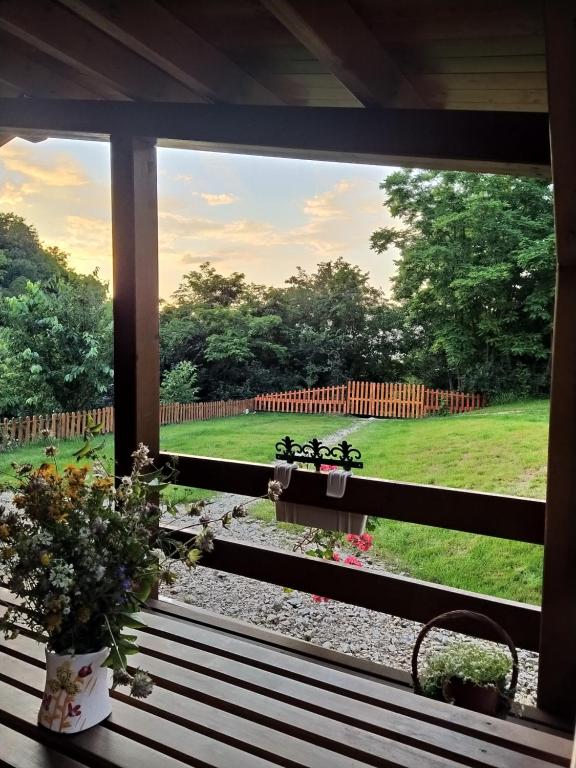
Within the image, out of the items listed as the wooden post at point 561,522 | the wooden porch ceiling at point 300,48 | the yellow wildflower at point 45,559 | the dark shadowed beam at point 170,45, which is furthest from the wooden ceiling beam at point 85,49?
the yellow wildflower at point 45,559

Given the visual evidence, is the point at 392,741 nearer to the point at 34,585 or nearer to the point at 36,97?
the point at 34,585

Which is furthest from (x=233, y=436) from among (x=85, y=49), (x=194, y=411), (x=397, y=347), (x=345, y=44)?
(x=345, y=44)

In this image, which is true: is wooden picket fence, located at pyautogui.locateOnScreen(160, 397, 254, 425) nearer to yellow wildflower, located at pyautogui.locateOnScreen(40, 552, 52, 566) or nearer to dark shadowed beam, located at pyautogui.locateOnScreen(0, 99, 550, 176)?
dark shadowed beam, located at pyautogui.locateOnScreen(0, 99, 550, 176)

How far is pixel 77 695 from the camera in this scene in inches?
42.8

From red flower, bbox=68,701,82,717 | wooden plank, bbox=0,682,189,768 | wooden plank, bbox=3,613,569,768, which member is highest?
red flower, bbox=68,701,82,717

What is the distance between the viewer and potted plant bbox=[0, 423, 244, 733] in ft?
3.13

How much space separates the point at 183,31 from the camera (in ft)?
5.17

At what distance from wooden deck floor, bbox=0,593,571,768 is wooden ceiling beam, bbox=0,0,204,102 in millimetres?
1604

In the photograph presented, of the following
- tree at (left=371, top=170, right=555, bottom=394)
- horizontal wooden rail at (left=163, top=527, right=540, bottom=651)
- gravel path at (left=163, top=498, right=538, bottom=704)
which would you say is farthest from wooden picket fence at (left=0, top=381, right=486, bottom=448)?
horizontal wooden rail at (left=163, top=527, right=540, bottom=651)

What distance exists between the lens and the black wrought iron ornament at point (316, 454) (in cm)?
183

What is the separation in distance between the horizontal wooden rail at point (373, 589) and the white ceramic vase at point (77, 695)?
554 mm

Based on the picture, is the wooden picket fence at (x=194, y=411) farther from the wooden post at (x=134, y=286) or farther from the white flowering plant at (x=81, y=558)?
the white flowering plant at (x=81, y=558)

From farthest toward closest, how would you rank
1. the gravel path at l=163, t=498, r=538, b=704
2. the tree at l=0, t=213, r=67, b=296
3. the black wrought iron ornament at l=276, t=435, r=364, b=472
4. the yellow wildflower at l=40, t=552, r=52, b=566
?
the tree at l=0, t=213, r=67, b=296
the gravel path at l=163, t=498, r=538, b=704
the black wrought iron ornament at l=276, t=435, r=364, b=472
the yellow wildflower at l=40, t=552, r=52, b=566

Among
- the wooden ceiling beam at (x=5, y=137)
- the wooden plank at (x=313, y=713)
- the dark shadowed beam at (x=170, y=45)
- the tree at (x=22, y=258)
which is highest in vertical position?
the dark shadowed beam at (x=170, y=45)
